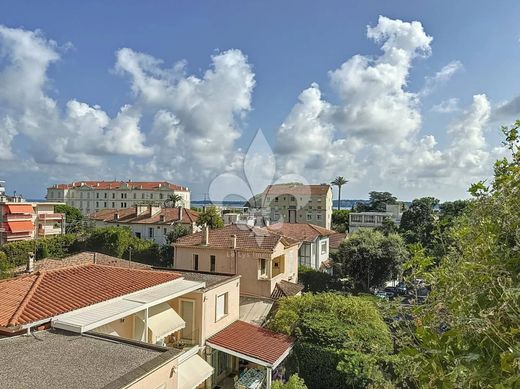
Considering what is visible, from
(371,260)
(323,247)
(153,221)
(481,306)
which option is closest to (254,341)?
(481,306)

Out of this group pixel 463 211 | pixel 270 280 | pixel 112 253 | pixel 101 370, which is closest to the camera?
pixel 463 211

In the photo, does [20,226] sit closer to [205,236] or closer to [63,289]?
[205,236]

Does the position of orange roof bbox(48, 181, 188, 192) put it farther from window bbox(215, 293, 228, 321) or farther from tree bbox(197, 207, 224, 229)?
window bbox(215, 293, 228, 321)

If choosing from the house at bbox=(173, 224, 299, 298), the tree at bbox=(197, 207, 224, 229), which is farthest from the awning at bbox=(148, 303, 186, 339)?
the tree at bbox=(197, 207, 224, 229)

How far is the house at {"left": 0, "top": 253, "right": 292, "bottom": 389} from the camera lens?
8.89 m

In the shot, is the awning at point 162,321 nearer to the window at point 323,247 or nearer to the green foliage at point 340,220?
the window at point 323,247

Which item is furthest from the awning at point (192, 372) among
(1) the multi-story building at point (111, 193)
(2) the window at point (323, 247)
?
(1) the multi-story building at point (111, 193)

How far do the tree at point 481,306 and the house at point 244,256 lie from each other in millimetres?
24135

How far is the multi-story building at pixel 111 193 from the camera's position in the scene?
14062cm

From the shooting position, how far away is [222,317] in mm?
20344

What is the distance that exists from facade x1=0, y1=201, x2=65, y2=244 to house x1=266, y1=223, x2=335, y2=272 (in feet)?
160

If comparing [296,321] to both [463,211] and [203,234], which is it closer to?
[203,234]

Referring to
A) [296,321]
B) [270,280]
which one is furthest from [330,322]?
[270,280]

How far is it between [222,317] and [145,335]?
6811mm
